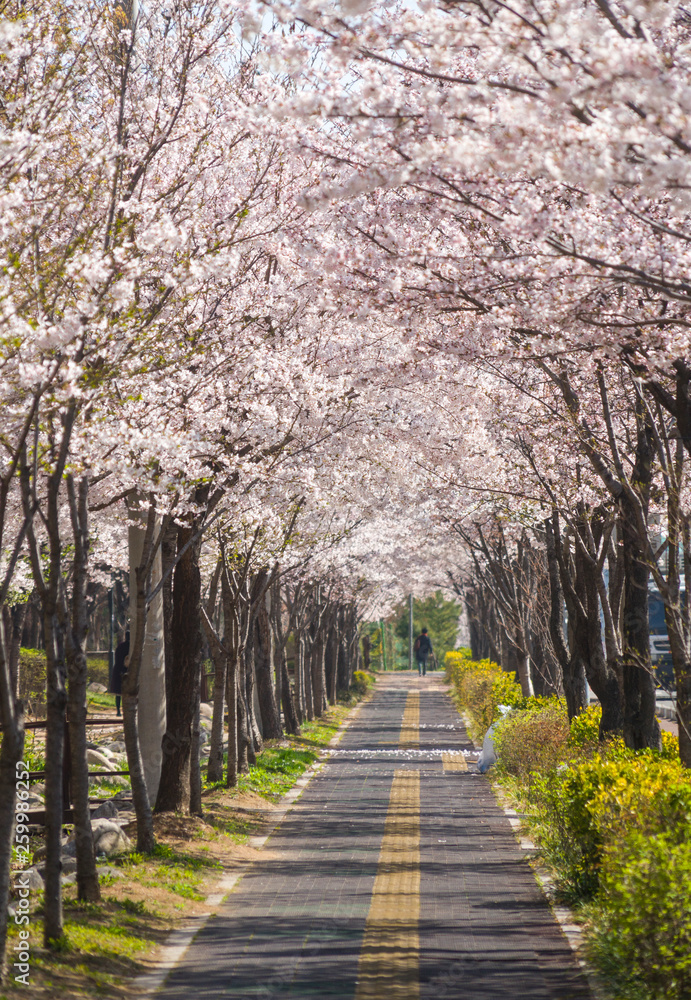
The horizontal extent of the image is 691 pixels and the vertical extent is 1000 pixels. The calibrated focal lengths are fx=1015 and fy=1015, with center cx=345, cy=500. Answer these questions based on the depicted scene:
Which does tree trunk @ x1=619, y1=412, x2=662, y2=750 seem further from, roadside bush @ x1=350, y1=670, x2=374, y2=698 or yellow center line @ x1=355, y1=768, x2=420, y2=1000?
roadside bush @ x1=350, y1=670, x2=374, y2=698

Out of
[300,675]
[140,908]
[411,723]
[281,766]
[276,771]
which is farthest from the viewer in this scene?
[411,723]

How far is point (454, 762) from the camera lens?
1906 cm

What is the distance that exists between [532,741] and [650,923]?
8439 mm

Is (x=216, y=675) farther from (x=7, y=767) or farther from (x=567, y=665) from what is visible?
(x=7, y=767)

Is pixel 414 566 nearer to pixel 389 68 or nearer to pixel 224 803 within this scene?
pixel 224 803

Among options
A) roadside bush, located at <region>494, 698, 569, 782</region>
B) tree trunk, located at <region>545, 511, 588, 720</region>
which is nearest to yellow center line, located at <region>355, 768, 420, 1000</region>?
roadside bush, located at <region>494, 698, 569, 782</region>

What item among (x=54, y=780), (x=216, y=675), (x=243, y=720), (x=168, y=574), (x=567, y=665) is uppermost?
(x=168, y=574)

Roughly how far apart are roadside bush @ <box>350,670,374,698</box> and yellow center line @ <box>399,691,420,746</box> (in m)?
2.20

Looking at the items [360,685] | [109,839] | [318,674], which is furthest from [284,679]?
[360,685]

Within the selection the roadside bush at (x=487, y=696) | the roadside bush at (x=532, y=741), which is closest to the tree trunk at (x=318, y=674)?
the roadside bush at (x=487, y=696)

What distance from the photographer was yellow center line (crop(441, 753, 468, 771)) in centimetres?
1820

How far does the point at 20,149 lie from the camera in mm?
5871

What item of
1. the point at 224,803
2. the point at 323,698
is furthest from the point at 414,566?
the point at 224,803

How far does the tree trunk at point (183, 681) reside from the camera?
38.7ft
